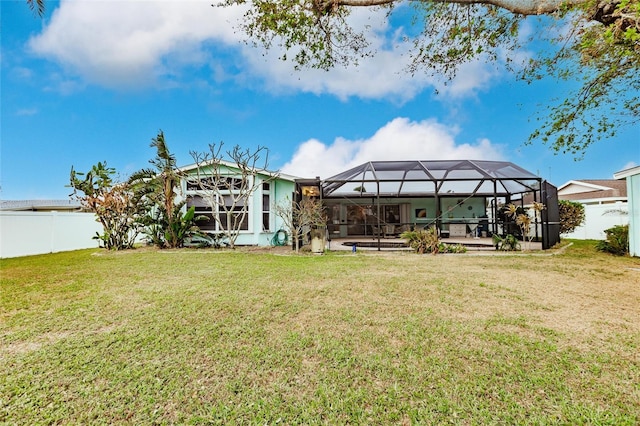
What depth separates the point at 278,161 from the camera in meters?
13.8

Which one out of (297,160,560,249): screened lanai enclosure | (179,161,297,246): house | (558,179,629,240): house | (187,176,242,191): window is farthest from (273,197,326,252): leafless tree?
(558,179,629,240): house

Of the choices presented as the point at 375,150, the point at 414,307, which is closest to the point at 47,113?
the point at 414,307

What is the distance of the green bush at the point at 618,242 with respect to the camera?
1036 cm

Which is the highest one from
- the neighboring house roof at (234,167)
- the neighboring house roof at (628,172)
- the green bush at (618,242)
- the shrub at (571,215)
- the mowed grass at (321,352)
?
the neighboring house roof at (234,167)

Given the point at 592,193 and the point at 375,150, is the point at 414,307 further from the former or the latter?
the point at 592,193

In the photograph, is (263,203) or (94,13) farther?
(263,203)

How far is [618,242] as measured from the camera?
10.5m

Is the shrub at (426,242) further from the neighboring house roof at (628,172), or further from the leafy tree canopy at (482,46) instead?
the neighboring house roof at (628,172)

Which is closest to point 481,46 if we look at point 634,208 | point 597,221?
point 634,208

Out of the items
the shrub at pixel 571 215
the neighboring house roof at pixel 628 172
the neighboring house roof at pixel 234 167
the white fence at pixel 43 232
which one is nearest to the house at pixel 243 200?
the neighboring house roof at pixel 234 167

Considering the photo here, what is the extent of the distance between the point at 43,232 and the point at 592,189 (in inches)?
1502

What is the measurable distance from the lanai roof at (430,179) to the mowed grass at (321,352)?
6.52m

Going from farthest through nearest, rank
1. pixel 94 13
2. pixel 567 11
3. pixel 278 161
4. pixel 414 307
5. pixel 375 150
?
pixel 375 150 < pixel 278 161 < pixel 94 13 < pixel 567 11 < pixel 414 307

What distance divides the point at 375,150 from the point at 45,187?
1806 centimetres
